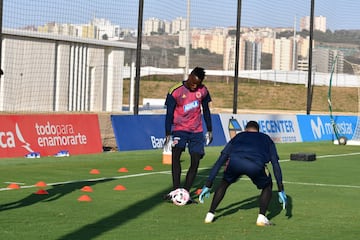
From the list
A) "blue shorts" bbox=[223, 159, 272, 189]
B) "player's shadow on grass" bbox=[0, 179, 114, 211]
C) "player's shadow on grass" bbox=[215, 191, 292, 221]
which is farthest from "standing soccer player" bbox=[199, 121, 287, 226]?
"player's shadow on grass" bbox=[0, 179, 114, 211]

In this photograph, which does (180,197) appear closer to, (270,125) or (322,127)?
(270,125)

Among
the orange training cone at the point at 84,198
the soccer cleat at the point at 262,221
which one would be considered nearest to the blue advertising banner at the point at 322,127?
the orange training cone at the point at 84,198

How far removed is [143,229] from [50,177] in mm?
6214

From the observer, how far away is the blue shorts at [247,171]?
34.5ft

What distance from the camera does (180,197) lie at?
1241cm

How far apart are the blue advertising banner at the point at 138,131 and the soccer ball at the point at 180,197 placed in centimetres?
994

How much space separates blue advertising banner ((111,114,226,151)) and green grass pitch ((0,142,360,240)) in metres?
2.91

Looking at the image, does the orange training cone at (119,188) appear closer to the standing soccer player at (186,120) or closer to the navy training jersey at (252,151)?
the standing soccer player at (186,120)

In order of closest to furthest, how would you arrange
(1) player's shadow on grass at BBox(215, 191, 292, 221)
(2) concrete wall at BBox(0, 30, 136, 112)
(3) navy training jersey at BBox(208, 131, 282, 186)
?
(3) navy training jersey at BBox(208, 131, 282, 186) → (1) player's shadow on grass at BBox(215, 191, 292, 221) → (2) concrete wall at BBox(0, 30, 136, 112)

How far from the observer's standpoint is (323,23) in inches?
1501

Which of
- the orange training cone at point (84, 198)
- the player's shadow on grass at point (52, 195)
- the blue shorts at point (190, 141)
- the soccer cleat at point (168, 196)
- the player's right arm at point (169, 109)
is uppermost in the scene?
the player's right arm at point (169, 109)

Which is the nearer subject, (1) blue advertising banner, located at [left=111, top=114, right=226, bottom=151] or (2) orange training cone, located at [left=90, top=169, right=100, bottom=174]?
(2) orange training cone, located at [left=90, top=169, right=100, bottom=174]

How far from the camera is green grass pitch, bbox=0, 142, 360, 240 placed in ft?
33.1

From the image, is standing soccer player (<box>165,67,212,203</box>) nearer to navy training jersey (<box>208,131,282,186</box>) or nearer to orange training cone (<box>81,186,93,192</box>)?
orange training cone (<box>81,186,93,192</box>)
